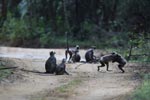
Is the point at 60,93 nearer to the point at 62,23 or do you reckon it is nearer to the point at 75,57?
the point at 75,57

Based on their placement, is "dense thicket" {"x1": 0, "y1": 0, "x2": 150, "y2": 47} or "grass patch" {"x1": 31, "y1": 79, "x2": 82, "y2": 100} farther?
"dense thicket" {"x1": 0, "y1": 0, "x2": 150, "y2": 47}

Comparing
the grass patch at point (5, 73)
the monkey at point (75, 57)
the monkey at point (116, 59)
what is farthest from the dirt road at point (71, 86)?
the monkey at point (75, 57)

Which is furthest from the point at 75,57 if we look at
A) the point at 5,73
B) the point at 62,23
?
the point at 62,23

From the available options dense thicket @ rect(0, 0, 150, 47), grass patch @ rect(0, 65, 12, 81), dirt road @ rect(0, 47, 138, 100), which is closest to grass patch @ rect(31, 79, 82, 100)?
dirt road @ rect(0, 47, 138, 100)

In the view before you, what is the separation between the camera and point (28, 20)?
39.2 metres

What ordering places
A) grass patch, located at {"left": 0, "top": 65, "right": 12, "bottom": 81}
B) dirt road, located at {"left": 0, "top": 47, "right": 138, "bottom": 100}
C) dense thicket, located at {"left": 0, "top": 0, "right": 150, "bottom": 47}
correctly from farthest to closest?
dense thicket, located at {"left": 0, "top": 0, "right": 150, "bottom": 47}
grass patch, located at {"left": 0, "top": 65, "right": 12, "bottom": 81}
dirt road, located at {"left": 0, "top": 47, "right": 138, "bottom": 100}

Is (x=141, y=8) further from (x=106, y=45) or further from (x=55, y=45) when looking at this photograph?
(x=55, y=45)

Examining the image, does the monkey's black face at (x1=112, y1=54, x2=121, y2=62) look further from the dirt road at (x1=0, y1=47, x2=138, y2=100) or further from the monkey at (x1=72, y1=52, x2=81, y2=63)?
the monkey at (x1=72, y1=52, x2=81, y2=63)

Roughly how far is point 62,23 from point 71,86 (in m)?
23.9

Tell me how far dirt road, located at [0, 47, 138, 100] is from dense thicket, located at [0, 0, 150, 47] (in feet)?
45.0

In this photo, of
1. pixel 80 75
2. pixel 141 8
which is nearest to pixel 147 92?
pixel 80 75

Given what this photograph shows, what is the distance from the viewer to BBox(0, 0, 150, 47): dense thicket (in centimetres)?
3550

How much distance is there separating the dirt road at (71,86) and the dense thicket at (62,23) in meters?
13.7

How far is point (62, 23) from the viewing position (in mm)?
38656
